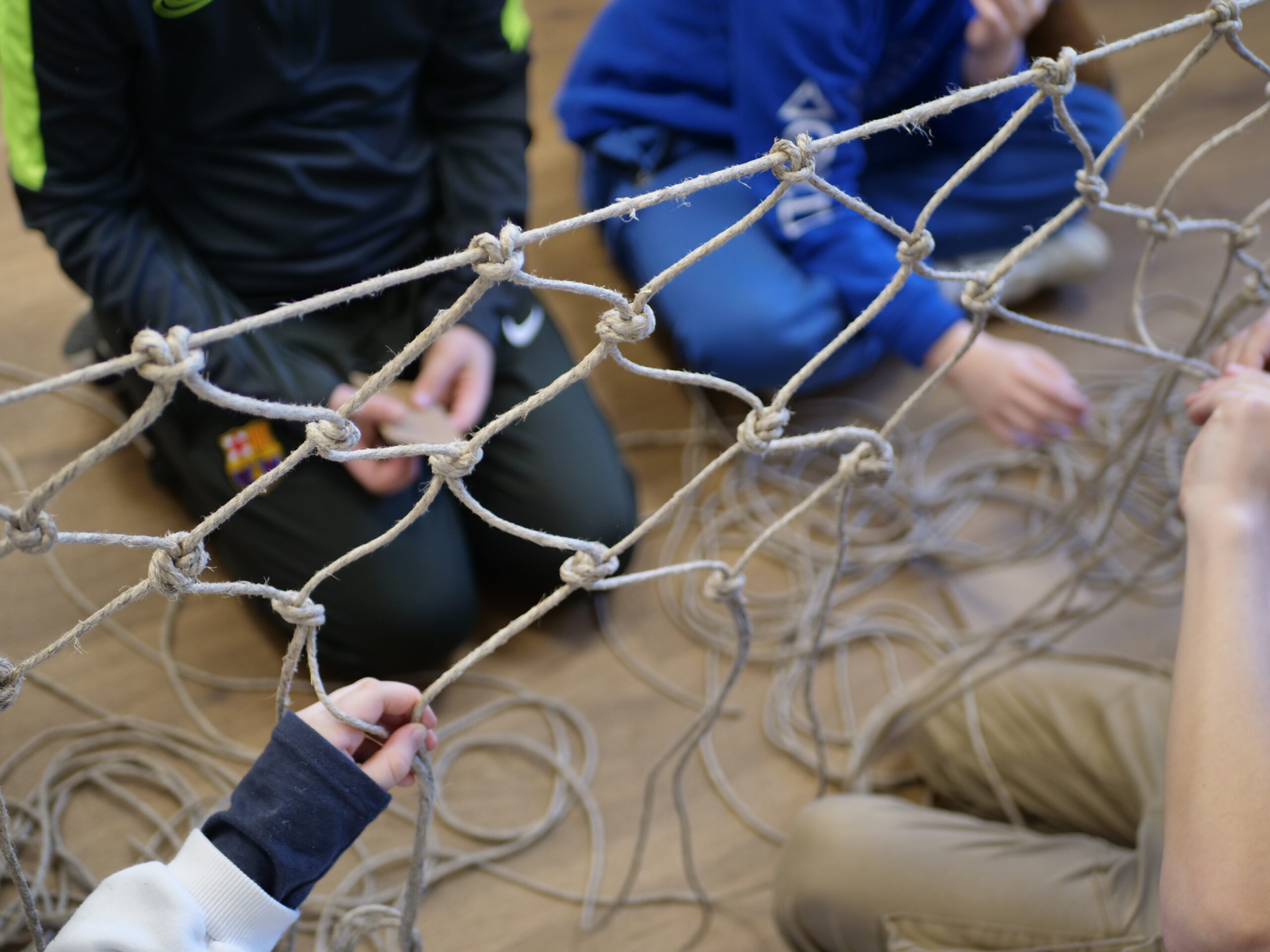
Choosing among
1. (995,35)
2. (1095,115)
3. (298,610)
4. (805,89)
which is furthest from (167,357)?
(1095,115)

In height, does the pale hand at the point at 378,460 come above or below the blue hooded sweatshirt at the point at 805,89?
below

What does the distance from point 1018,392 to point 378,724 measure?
646 mm

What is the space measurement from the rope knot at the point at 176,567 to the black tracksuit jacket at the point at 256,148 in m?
0.38

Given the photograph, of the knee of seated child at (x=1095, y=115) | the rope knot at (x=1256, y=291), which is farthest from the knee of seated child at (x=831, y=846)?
the knee of seated child at (x=1095, y=115)

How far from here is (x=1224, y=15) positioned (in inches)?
21.3

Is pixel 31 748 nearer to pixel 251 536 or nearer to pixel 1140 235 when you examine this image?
pixel 251 536

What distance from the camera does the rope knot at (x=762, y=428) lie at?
1.69ft

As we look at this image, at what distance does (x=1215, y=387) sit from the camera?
61cm

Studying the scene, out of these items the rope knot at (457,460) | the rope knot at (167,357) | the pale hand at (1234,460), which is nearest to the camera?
the rope knot at (167,357)

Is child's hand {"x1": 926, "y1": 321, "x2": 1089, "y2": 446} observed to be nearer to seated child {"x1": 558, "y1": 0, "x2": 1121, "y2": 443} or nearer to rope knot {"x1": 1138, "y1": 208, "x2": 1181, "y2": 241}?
seated child {"x1": 558, "y1": 0, "x2": 1121, "y2": 443}

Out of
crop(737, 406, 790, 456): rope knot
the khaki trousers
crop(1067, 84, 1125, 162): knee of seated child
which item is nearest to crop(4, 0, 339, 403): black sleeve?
crop(737, 406, 790, 456): rope knot

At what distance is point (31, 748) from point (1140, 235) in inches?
54.4

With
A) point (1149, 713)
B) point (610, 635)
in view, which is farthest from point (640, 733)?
point (1149, 713)

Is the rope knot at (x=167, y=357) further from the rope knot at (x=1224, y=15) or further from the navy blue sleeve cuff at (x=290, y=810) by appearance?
the rope knot at (x=1224, y=15)
